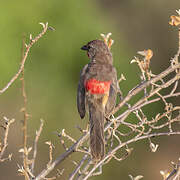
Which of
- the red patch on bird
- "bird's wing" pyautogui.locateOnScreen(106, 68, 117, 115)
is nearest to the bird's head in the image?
"bird's wing" pyautogui.locateOnScreen(106, 68, 117, 115)

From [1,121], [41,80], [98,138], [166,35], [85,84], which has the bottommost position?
[98,138]

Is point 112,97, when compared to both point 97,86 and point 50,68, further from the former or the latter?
point 50,68

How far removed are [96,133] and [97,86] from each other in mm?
634

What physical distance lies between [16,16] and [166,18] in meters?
7.68

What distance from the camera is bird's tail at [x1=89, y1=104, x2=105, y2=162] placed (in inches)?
183

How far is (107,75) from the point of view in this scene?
551cm

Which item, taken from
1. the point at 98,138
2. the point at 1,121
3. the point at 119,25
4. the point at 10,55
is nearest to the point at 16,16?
the point at 10,55

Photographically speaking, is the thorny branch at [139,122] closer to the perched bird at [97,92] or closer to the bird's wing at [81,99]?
the perched bird at [97,92]

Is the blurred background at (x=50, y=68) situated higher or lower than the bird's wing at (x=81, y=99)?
Answer: higher

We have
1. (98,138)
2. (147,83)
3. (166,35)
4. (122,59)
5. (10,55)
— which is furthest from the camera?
(166,35)

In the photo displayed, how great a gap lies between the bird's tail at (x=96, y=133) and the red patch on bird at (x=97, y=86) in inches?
7.0

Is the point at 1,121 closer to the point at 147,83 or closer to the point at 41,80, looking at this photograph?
the point at 41,80

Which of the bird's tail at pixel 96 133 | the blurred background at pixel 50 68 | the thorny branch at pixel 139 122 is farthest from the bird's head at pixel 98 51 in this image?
the blurred background at pixel 50 68

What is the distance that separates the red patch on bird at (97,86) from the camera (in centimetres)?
540
